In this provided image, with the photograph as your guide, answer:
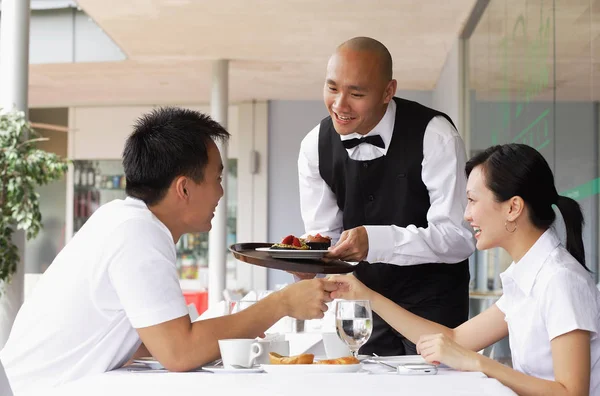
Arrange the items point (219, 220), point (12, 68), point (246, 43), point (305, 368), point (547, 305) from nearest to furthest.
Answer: point (305, 368), point (547, 305), point (12, 68), point (246, 43), point (219, 220)

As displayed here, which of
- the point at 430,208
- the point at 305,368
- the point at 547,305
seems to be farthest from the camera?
the point at 430,208

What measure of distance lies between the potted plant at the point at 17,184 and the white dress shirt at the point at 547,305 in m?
4.06

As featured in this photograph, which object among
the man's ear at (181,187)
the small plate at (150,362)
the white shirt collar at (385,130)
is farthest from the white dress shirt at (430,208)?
the small plate at (150,362)

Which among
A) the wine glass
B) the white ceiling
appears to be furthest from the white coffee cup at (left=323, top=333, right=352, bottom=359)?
the white ceiling

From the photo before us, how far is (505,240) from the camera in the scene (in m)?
2.15

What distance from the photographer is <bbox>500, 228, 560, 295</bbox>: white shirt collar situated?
2008 mm

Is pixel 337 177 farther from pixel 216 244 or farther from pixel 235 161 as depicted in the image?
pixel 235 161

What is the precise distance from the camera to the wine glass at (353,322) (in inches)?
72.2

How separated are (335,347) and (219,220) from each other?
23.6 feet

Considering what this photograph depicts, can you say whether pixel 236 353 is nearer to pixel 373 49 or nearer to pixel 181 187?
pixel 181 187

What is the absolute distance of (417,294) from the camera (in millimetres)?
2918

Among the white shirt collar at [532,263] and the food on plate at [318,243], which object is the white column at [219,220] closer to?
the food on plate at [318,243]

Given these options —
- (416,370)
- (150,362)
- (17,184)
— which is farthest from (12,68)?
(416,370)

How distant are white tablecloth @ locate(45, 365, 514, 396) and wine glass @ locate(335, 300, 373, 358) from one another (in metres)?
0.20
